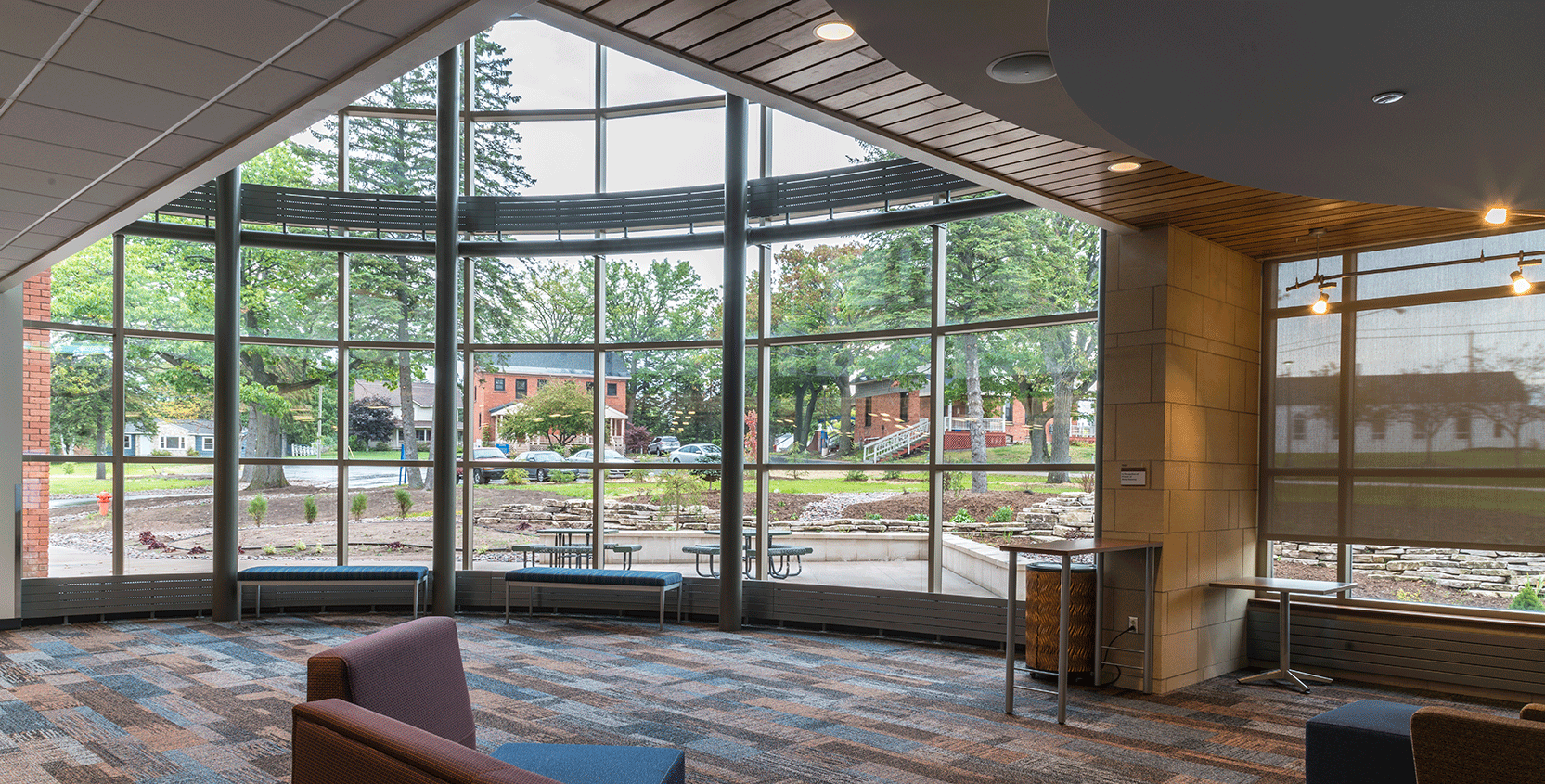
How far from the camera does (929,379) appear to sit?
26.6 ft

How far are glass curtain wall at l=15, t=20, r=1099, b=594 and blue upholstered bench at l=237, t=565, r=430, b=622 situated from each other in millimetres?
690

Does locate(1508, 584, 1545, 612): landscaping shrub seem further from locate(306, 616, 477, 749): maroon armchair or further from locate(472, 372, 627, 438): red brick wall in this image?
locate(472, 372, 627, 438): red brick wall

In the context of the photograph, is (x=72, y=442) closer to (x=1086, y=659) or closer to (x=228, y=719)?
(x=228, y=719)

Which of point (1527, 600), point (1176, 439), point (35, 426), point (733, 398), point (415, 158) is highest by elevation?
point (415, 158)

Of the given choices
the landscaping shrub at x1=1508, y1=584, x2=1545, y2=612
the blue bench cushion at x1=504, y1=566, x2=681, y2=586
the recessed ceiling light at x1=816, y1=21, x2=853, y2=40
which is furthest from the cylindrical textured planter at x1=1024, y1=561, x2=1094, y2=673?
the recessed ceiling light at x1=816, y1=21, x2=853, y2=40

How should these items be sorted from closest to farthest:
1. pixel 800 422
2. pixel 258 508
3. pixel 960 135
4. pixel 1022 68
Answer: pixel 1022 68, pixel 960 135, pixel 800 422, pixel 258 508

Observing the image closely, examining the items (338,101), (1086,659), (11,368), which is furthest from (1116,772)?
(11,368)

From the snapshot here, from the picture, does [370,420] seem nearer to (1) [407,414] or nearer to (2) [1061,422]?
(1) [407,414]

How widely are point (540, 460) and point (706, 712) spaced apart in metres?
4.61

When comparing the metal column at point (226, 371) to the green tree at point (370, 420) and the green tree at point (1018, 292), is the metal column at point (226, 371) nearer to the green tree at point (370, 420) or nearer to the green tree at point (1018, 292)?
the green tree at point (370, 420)

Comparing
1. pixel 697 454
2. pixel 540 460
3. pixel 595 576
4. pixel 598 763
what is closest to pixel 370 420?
pixel 540 460

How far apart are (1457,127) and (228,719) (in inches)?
245

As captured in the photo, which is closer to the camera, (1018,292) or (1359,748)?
(1359,748)

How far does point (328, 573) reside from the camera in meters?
8.80
